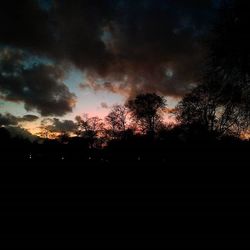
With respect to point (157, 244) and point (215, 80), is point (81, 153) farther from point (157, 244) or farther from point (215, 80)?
point (215, 80)

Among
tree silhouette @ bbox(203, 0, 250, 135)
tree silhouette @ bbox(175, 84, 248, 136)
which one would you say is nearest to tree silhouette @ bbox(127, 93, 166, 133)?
tree silhouette @ bbox(175, 84, 248, 136)

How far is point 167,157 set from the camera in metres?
10.5

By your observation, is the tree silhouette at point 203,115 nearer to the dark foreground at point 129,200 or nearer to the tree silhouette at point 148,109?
the tree silhouette at point 148,109

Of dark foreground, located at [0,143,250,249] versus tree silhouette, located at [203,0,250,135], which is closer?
dark foreground, located at [0,143,250,249]

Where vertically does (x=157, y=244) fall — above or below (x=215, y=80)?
below

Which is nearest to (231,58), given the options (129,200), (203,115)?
(129,200)

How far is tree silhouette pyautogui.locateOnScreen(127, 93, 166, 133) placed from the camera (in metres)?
36.5

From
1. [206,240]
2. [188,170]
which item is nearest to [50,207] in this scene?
[206,240]

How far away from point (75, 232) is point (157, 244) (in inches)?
82.7

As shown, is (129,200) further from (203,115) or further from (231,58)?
(203,115)

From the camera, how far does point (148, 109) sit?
36.7 m

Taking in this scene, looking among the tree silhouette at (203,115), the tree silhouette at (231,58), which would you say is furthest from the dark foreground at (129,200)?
the tree silhouette at (203,115)

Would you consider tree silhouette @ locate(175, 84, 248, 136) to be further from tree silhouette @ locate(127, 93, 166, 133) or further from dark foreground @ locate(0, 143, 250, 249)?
dark foreground @ locate(0, 143, 250, 249)

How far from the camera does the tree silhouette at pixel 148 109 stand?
36500 mm
